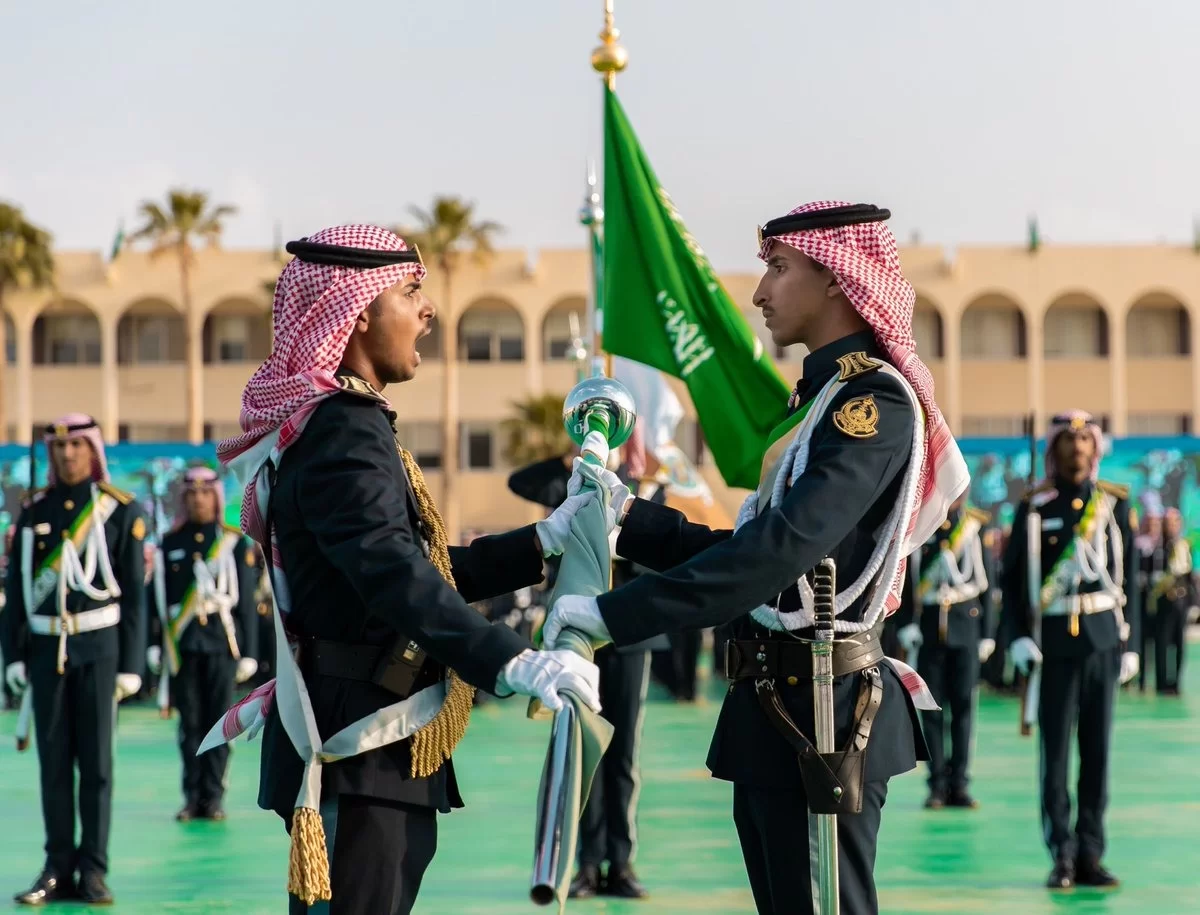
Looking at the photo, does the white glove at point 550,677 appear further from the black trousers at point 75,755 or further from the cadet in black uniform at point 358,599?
the black trousers at point 75,755

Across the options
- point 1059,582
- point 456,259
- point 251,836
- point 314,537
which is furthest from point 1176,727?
point 456,259

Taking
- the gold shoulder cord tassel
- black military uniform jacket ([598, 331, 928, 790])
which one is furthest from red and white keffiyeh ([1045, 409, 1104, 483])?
the gold shoulder cord tassel

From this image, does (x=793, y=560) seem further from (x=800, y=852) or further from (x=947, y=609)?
(x=947, y=609)

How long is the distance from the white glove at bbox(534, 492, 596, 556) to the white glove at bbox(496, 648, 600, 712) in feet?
2.09

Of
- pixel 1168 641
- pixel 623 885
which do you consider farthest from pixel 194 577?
pixel 1168 641

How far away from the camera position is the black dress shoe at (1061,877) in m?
7.85

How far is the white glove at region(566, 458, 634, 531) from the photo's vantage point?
167 inches

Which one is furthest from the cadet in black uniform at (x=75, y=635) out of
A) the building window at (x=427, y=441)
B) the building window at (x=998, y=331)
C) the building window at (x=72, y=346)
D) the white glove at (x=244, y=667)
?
the building window at (x=998, y=331)

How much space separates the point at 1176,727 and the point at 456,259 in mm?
30601

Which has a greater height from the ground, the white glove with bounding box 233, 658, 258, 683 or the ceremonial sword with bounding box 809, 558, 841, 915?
the ceremonial sword with bounding box 809, 558, 841, 915

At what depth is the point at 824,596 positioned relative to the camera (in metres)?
3.96

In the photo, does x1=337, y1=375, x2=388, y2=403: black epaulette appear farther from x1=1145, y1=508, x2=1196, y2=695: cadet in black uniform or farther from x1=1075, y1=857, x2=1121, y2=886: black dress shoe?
x1=1145, y1=508, x2=1196, y2=695: cadet in black uniform

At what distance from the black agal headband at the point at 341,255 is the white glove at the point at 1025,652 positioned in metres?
5.43

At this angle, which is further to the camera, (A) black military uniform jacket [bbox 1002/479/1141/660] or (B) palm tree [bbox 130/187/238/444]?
(B) palm tree [bbox 130/187/238/444]
